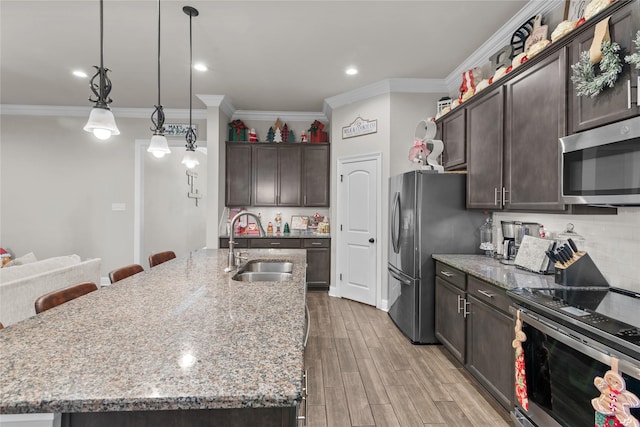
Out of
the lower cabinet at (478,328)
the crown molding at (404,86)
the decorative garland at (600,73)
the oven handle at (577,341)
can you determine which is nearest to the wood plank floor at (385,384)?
the lower cabinet at (478,328)

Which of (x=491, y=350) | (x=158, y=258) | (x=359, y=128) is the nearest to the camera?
(x=491, y=350)

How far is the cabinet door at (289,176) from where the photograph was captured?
209 inches

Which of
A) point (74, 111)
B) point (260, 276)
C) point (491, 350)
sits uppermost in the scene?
point (74, 111)

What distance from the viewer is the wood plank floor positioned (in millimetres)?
2064

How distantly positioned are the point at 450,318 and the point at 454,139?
1781 mm

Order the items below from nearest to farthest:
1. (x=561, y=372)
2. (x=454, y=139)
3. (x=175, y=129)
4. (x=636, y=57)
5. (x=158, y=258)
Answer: (x=636, y=57) < (x=561, y=372) < (x=158, y=258) < (x=454, y=139) < (x=175, y=129)

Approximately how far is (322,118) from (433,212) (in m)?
3.23

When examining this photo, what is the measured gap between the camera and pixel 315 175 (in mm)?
5344

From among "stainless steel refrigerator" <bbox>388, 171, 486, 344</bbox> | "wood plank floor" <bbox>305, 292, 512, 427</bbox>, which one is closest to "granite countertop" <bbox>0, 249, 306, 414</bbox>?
"wood plank floor" <bbox>305, 292, 512, 427</bbox>

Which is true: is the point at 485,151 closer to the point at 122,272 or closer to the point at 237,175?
the point at 122,272

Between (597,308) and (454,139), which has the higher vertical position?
(454,139)

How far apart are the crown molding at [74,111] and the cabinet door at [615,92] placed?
16.4ft

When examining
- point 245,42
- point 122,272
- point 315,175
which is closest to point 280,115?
point 315,175

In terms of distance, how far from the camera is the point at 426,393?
7.66 feet
